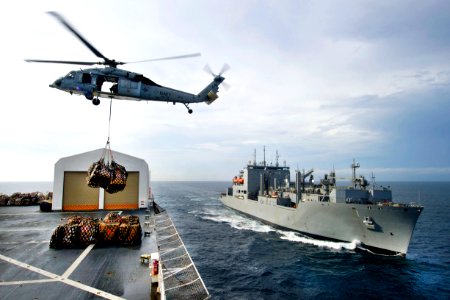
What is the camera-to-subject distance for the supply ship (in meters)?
26.5

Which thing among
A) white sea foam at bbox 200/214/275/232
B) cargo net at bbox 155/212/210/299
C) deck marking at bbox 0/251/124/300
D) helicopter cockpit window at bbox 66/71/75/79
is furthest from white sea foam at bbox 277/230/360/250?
helicopter cockpit window at bbox 66/71/75/79

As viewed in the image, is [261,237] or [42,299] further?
→ [261,237]

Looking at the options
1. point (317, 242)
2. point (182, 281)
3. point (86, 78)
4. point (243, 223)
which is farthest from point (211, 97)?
point (243, 223)

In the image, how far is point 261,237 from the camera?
3450 cm

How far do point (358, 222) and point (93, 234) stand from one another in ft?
85.9

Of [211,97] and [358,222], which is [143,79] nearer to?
[211,97]

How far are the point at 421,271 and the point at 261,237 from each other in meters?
16.8

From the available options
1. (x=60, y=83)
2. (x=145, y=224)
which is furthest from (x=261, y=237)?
(x=60, y=83)

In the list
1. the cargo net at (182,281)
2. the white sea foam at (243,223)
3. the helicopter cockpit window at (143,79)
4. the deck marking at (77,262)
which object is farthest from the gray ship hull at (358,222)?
the deck marking at (77,262)

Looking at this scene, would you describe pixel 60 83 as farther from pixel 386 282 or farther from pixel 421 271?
pixel 421 271

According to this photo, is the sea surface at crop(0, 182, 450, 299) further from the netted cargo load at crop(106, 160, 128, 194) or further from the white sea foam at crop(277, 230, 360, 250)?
the netted cargo load at crop(106, 160, 128, 194)

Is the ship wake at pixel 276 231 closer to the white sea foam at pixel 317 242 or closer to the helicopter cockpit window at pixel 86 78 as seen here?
the white sea foam at pixel 317 242

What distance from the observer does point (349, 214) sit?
29.1m

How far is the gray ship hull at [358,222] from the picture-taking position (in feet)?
86.0
